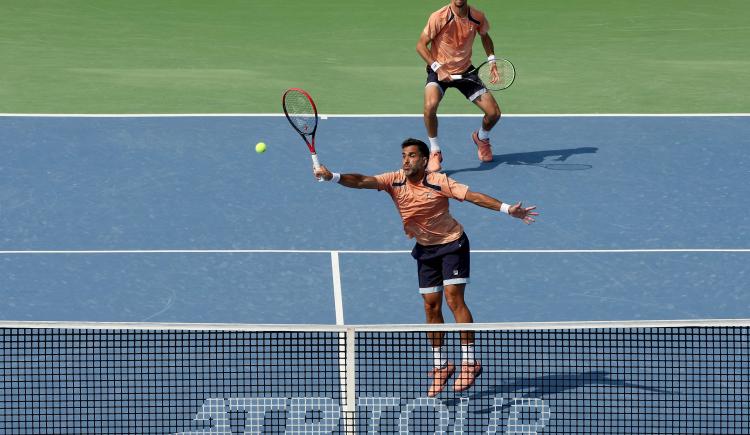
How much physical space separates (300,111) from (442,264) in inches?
82.5

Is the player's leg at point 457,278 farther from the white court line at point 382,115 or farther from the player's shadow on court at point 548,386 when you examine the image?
the white court line at point 382,115

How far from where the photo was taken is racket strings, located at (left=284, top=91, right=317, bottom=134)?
37.0ft

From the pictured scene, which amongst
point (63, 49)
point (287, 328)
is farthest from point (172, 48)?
point (287, 328)

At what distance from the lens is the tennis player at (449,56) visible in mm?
15797

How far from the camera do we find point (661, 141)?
17.5 meters

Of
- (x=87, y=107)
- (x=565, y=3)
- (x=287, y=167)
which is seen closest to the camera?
(x=287, y=167)

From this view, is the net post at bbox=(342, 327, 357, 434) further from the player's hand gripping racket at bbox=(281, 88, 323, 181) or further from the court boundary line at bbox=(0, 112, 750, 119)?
the court boundary line at bbox=(0, 112, 750, 119)

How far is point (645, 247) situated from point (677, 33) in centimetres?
1238

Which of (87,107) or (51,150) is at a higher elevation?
(87,107)

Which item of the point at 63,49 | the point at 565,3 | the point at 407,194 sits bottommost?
the point at 407,194

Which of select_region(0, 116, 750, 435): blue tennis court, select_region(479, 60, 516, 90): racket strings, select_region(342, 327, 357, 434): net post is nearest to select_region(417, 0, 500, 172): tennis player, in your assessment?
select_region(479, 60, 516, 90): racket strings

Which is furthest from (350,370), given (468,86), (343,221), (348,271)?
(468,86)

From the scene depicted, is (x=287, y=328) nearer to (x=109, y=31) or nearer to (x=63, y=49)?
(x=63, y=49)

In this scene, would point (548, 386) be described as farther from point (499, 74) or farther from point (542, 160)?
point (542, 160)
